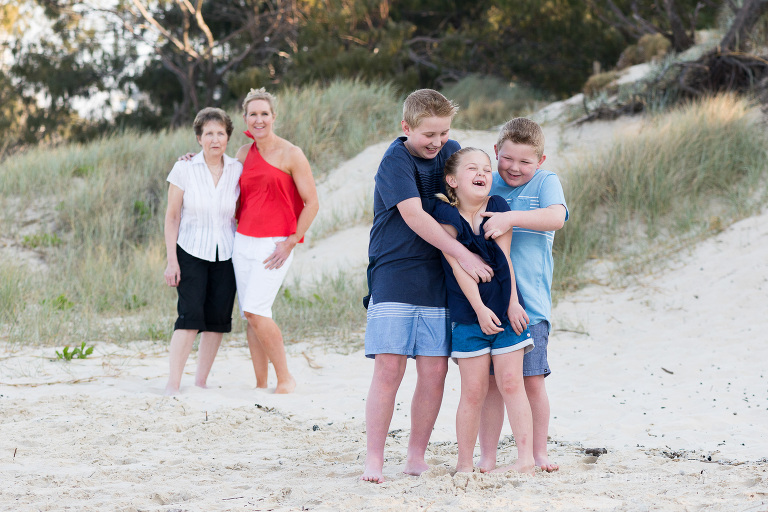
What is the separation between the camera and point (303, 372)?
18.9 feet

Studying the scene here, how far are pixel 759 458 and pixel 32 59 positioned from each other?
19.0 metres

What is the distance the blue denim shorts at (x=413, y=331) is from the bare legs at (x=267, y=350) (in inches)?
69.8

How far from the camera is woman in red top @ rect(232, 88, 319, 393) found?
4.76m

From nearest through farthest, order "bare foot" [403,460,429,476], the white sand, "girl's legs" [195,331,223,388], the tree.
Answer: the white sand → "bare foot" [403,460,429,476] → "girl's legs" [195,331,223,388] → the tree

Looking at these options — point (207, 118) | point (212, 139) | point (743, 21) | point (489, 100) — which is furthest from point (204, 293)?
point (489, 100)

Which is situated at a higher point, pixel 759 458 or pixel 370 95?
pixel 370 95

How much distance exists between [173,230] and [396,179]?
2.22 m

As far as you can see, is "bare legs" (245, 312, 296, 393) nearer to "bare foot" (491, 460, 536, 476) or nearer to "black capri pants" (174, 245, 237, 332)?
"black capri pants" (174, 245, 237, 332)

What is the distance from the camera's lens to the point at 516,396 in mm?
3008

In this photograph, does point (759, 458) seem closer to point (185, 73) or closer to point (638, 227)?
point (638, 227)

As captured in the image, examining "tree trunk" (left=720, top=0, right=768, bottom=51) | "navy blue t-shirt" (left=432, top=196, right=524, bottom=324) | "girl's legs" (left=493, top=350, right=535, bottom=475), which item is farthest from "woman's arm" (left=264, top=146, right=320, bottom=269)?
"tree trunk" (left=720, top=0, right=768, bottom=51)

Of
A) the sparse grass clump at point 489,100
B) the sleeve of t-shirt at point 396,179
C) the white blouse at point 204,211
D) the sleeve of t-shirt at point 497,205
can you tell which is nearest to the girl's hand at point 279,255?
the white blouse at point 204,211

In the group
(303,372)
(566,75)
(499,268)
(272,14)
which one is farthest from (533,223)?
(272,14)

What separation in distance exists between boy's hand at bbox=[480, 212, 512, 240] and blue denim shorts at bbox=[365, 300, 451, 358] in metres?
0.38
